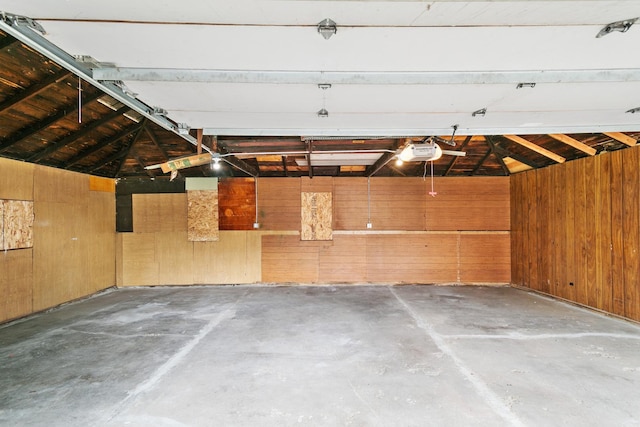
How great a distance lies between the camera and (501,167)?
670 centimetres

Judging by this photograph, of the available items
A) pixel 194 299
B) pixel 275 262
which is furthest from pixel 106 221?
pixel 275 262

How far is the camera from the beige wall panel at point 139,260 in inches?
265

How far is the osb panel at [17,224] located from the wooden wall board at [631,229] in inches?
359

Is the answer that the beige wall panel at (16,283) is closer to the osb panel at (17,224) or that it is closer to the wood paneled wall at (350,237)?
the osb panel at (17,224)

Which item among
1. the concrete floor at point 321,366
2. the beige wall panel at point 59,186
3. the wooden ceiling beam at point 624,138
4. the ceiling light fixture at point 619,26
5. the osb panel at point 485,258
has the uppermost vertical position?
the wooden ceiling beam at point 624,138

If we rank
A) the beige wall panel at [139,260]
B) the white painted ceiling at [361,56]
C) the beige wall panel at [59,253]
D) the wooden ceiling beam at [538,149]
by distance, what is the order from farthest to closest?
1. the beige wall panel at [139,260]
2. the wooden ceiling beam at [538,149]
3. the beige wall panel at [59,253]
4. the white painted ceiling at [361,56]

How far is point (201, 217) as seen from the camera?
22.3 feet

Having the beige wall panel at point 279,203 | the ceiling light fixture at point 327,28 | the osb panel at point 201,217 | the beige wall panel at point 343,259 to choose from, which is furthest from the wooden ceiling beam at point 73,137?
the beige wall panel at point 343,259

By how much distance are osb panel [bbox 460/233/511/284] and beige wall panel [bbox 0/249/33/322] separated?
8220 millimetres

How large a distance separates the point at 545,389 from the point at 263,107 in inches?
136

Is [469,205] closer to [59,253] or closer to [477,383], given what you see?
[477,383]

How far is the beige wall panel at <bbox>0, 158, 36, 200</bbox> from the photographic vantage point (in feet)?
14.4

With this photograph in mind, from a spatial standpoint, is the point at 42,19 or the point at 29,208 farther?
the point at 29,208

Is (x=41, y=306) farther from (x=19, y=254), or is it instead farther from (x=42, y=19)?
(x=42, y=19)
